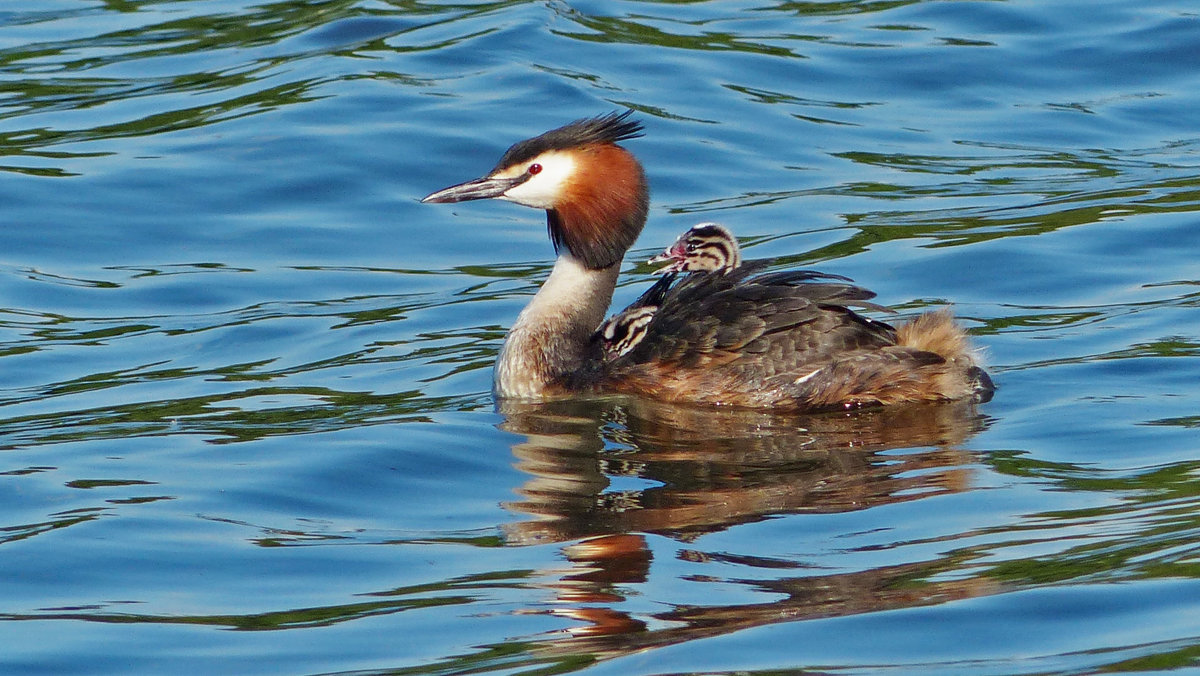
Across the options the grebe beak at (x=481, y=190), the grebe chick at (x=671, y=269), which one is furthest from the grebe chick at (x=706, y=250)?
the grebe beak at (x=481, y=190)

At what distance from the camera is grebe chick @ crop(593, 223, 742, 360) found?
27.7ft

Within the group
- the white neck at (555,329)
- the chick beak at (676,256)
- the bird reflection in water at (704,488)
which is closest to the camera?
the bird reflection in water at (704,488)

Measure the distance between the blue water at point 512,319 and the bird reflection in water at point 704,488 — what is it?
0.02 m

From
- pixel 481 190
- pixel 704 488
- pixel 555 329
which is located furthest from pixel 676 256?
pixel 704 488

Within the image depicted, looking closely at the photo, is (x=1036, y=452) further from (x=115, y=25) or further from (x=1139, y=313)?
(x=115, y=25)

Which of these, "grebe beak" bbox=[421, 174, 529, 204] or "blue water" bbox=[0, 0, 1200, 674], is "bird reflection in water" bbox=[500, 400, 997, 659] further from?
"grebe beak" bbox=[421, 174, 529, 204]

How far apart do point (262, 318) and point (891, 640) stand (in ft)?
19.3

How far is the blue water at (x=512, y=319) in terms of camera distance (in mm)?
5379

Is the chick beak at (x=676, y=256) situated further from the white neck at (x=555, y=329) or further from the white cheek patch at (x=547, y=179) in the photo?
the white cheek patch at (x=547, y=179)

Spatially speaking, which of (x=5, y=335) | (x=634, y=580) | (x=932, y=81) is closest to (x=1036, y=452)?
(x=634, y=580)

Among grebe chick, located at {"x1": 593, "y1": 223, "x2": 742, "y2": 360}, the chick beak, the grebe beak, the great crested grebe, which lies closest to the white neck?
the great crested grebe

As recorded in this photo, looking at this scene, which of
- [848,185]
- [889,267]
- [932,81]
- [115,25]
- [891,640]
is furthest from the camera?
[115,25]

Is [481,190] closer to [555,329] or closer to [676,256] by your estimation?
[555,329]

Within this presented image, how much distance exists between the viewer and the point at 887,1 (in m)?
17.1
